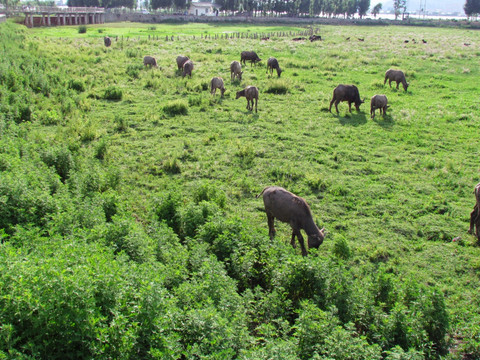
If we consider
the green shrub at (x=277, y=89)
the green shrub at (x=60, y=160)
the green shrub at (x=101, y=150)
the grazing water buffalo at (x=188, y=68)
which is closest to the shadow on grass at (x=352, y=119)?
the green shrub at (x=277, y=89)

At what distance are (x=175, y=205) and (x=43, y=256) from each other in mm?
4255

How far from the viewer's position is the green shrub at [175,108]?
19250mm

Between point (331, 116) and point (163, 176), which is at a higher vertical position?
point (331, 116)

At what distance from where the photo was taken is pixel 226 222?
8.81 metres

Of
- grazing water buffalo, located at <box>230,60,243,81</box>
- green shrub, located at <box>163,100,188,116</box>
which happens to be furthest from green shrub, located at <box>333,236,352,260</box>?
grazing water buffalo, located at <box>230,60,243,81</box>

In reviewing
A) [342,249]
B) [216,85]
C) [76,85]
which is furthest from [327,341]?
[76,85]

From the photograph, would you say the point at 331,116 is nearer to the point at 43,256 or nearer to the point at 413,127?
the point at 413,127

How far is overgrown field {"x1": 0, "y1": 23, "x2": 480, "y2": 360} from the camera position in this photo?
5.14 metres

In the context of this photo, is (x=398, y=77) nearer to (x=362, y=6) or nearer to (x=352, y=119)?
(x=352, y=119)

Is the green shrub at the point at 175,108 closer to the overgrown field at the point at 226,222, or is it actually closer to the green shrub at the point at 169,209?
the overgrown field at the point at 226,222

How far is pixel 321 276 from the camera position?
276 inches

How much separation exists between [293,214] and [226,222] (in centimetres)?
172

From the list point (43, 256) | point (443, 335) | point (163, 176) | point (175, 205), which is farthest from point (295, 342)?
point (163, 176)

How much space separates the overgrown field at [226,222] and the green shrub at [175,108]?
10cm
